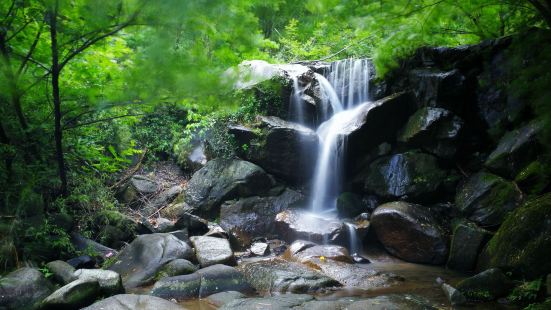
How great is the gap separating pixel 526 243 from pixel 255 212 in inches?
231

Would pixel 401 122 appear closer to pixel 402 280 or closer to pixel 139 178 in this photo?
pixel 402 280

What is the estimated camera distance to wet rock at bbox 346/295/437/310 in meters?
4.93

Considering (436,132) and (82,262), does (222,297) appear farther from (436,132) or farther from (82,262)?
(436,132)

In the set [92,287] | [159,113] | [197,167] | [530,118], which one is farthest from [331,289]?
[159,113]

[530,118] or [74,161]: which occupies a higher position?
[530,118]

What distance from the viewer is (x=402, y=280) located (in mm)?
6512

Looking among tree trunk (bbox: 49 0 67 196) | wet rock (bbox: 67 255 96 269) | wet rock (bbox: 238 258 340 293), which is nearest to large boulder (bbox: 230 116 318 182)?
wet rock (bbox: 238 258 340 293)

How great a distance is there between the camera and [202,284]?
19.6 ft

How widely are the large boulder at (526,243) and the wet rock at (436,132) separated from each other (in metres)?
2.74

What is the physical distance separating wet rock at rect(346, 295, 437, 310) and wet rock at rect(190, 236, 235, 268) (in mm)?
2790

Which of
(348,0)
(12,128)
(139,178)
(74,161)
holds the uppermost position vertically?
(348,0)

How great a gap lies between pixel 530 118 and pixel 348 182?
4.37 meters

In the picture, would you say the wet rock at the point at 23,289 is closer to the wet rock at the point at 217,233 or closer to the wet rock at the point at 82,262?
the wet rock at the point at 82,262

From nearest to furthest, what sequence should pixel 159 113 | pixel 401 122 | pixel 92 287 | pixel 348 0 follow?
pixel 348 0 < pixel 92 287 < pixel 401 122 < pixel 159 113
